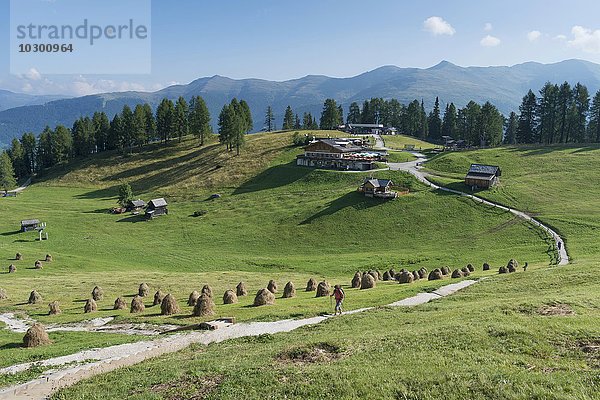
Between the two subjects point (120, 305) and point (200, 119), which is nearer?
point (120, 305)

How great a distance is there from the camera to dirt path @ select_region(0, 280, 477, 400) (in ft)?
71.5

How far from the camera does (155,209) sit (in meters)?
103

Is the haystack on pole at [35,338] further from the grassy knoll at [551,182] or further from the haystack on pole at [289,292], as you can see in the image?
the grassy knoll at [551,182]

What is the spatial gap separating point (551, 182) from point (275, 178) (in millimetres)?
68919

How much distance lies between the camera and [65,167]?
533 ft

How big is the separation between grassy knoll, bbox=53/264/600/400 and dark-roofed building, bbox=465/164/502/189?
7038 centimetres

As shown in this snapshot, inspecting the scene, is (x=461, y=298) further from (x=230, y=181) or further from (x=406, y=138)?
(x=406, y=138)

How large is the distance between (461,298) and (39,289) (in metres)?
47.1

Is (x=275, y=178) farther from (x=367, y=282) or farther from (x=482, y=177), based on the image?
(x=367, y=282)

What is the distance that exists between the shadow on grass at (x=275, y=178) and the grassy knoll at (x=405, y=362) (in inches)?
3667

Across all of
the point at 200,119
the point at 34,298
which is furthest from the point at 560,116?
the point at 34,298

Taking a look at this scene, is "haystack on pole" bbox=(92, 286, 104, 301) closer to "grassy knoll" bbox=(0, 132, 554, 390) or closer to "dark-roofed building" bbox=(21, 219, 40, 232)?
"grassy knoll" bbox=(0, 132, 554, 390)

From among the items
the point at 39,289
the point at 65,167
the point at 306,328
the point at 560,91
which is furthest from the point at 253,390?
the point at 65,167

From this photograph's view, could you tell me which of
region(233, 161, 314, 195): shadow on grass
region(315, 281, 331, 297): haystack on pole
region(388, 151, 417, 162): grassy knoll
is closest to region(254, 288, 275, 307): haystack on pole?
region(315, 281, 331, 297): haystack on pole
